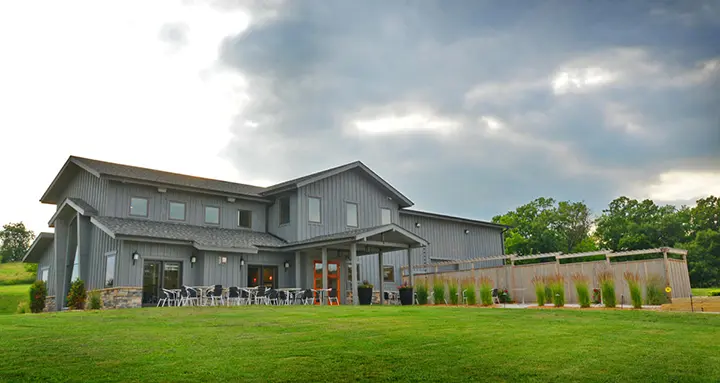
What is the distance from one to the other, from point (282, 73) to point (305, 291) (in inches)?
323

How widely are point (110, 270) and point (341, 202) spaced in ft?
33.5

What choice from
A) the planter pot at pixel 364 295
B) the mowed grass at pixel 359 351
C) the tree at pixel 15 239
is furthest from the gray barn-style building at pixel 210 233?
the tree at pixel 15 239

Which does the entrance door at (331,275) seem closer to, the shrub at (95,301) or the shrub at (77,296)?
the shrub at (95,301)

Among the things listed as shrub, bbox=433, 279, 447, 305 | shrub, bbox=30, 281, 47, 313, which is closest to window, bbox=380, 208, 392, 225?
shrub, bbox=433, 279, 447, 305

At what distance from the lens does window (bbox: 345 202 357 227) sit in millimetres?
25797

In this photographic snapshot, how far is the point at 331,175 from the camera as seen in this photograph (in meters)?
25.0

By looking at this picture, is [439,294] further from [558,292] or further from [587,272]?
[587,272]

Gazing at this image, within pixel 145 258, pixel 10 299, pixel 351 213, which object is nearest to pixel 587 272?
pixel 351 213

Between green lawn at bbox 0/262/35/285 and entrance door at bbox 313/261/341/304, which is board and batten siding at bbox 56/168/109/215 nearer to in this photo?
entrance door at bbox 313/261/341/304

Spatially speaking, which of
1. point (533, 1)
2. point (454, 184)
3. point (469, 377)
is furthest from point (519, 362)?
point (454, 184)

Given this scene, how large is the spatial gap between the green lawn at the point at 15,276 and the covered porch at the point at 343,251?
30014 mm

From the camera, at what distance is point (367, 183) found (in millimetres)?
26969

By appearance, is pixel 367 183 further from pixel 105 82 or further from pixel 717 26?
pixel 717 26

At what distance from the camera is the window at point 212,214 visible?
2347 centimetres
